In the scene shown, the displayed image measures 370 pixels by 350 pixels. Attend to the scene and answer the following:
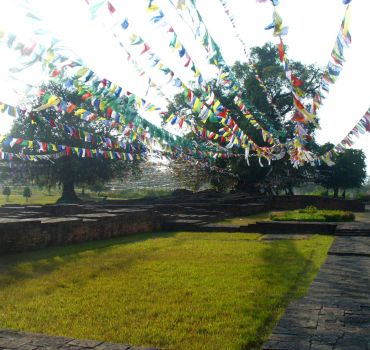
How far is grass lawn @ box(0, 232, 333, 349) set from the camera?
12.1 feet

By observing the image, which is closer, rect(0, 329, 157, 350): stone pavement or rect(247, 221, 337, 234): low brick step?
rect(0, 329, 157, 350): stone pavement

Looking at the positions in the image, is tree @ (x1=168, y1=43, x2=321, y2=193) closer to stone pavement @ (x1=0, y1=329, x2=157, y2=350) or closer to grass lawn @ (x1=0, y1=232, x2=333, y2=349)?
grass lawn @ (x1=0, y1=232, x2=333, y2=349)

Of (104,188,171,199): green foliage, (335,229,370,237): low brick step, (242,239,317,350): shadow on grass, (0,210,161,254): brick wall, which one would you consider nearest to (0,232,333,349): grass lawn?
(242,239,317,350): shadow on grass

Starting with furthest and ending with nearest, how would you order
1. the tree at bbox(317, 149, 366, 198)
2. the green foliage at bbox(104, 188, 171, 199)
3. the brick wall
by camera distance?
1. the green foliage at bbox(104, 188, 171, 199)
2. the tree at bbox(317, 149, 366, 198)
3. the brick wall

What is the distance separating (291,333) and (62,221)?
6891 mm

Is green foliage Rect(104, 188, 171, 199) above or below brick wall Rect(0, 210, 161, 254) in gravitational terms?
below

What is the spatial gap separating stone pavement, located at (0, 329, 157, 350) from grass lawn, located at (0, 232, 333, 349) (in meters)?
0.31

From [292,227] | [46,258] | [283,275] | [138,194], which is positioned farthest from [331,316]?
[138,194]

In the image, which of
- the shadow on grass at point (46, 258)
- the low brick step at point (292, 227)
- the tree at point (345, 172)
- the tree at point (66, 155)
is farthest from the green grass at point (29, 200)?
the tree at point (345, 172)

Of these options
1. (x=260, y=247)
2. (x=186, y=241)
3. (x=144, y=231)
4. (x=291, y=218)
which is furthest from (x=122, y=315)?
(x=291, y=218)

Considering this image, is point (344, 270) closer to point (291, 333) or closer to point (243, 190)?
point (291, 333)

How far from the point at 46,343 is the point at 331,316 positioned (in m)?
2.33

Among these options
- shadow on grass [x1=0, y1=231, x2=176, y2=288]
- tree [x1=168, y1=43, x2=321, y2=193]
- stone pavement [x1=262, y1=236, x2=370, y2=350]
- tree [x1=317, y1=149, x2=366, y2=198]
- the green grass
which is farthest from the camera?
tree [x1=317, y1=149, x2=366, y2=198]

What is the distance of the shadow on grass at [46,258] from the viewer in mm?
6102
